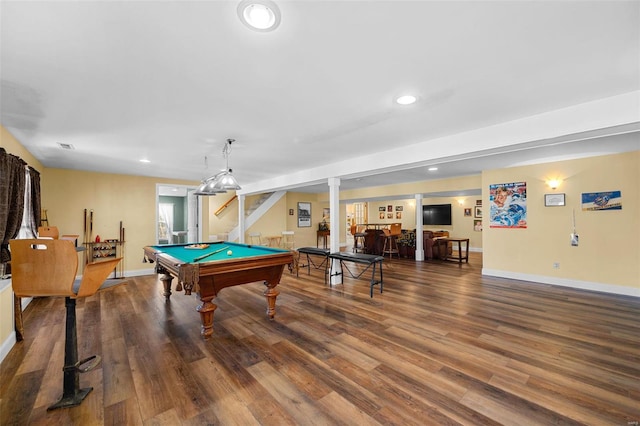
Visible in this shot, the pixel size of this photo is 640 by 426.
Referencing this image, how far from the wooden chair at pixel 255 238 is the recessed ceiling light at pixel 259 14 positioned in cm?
823

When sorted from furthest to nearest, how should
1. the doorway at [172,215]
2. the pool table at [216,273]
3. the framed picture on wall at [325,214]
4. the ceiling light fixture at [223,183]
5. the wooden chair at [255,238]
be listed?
the framed picture on wall at [325,214] → the doorway at [172,215] → the wooden chair at [255,238] → the ceiling light fixture at [223,183] → the pool table at [216,273]

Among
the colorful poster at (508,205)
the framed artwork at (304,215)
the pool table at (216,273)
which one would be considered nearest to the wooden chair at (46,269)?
the pool table at (216,273)

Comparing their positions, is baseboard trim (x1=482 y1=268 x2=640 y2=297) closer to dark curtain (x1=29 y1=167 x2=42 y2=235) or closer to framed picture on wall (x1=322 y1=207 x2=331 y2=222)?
framed picture on wall (x1=322 y1=207 x2=331 y2=222)

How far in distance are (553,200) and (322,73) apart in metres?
5.37

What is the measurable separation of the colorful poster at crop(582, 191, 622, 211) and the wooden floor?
150 centimetres

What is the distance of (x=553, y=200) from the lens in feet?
16.5

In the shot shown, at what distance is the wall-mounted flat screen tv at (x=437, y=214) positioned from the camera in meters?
10.6

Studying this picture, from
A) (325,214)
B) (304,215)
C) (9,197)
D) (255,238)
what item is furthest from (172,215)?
(9,197)

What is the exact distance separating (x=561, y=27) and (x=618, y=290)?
201 inches

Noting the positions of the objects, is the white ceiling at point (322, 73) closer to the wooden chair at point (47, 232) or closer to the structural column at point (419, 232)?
the wooden chair at point (47, 232)

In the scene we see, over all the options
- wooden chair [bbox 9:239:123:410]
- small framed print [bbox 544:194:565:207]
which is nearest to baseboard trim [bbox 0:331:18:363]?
wooden chair [bbox 9:239:123:410]

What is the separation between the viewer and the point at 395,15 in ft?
4.85

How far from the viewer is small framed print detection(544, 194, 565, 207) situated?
4945 mm

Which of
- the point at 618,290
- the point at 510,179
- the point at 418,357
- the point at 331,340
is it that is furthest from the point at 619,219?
the point at 331,340
